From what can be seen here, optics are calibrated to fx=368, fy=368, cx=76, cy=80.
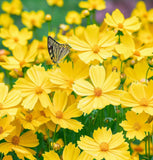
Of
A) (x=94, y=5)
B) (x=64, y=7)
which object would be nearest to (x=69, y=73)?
(x=94, y=5)

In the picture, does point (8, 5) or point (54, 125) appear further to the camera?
→ point (8, 5)

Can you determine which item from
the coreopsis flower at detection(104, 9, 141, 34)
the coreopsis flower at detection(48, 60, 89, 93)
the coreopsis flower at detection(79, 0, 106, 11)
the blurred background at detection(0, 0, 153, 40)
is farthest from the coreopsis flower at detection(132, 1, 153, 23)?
the blurred background at detection(0, 0, 153, 40)

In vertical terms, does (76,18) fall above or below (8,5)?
below

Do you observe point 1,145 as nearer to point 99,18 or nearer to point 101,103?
point 101,103

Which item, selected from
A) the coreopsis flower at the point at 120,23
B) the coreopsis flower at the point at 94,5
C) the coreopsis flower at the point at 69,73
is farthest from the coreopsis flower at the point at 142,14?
the coreopsis flower at the point at 69,73

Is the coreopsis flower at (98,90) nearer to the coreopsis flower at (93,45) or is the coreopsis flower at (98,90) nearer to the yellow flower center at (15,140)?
the coreopsis flower at (93,45)

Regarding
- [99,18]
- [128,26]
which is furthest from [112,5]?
[128,26]

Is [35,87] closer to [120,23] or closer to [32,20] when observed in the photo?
[120,23]

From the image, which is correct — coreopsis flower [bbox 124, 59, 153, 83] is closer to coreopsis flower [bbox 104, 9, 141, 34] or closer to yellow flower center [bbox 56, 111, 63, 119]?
coreopsis flower [bbox 104, 9, 141, 34]
